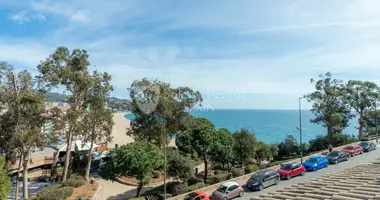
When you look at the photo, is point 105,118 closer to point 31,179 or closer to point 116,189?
point 116,189

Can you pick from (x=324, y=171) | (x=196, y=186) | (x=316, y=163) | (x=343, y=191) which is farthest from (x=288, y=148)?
(x=343, y=191)

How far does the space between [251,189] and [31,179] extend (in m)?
25.4

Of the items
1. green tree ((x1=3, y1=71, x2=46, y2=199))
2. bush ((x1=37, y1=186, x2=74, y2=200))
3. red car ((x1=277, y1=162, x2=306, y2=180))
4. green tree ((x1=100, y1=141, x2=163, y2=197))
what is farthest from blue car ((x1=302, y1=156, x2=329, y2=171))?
green tree ((x1=3, y1=71, x2=46, y2=199))

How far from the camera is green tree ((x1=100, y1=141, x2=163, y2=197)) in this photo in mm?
22891

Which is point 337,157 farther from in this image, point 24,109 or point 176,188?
point 24,109

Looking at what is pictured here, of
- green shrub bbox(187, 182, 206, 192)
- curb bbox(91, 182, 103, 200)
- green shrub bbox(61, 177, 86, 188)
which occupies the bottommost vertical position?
curb bbox(91, 182, 103, 200)

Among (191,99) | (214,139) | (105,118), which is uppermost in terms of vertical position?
(191,99)

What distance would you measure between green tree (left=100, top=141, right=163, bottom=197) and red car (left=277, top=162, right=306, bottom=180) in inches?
476

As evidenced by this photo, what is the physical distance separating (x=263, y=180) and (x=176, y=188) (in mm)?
7680

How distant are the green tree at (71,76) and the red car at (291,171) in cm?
2068

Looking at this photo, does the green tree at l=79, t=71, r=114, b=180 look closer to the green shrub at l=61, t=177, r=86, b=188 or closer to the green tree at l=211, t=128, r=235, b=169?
the green shrub at l=61, t=177, r=86, b=188

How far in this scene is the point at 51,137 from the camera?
981 inches

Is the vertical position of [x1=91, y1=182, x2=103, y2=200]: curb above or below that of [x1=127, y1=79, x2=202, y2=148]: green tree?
below

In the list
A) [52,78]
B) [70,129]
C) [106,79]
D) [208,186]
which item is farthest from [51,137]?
[208,186]
